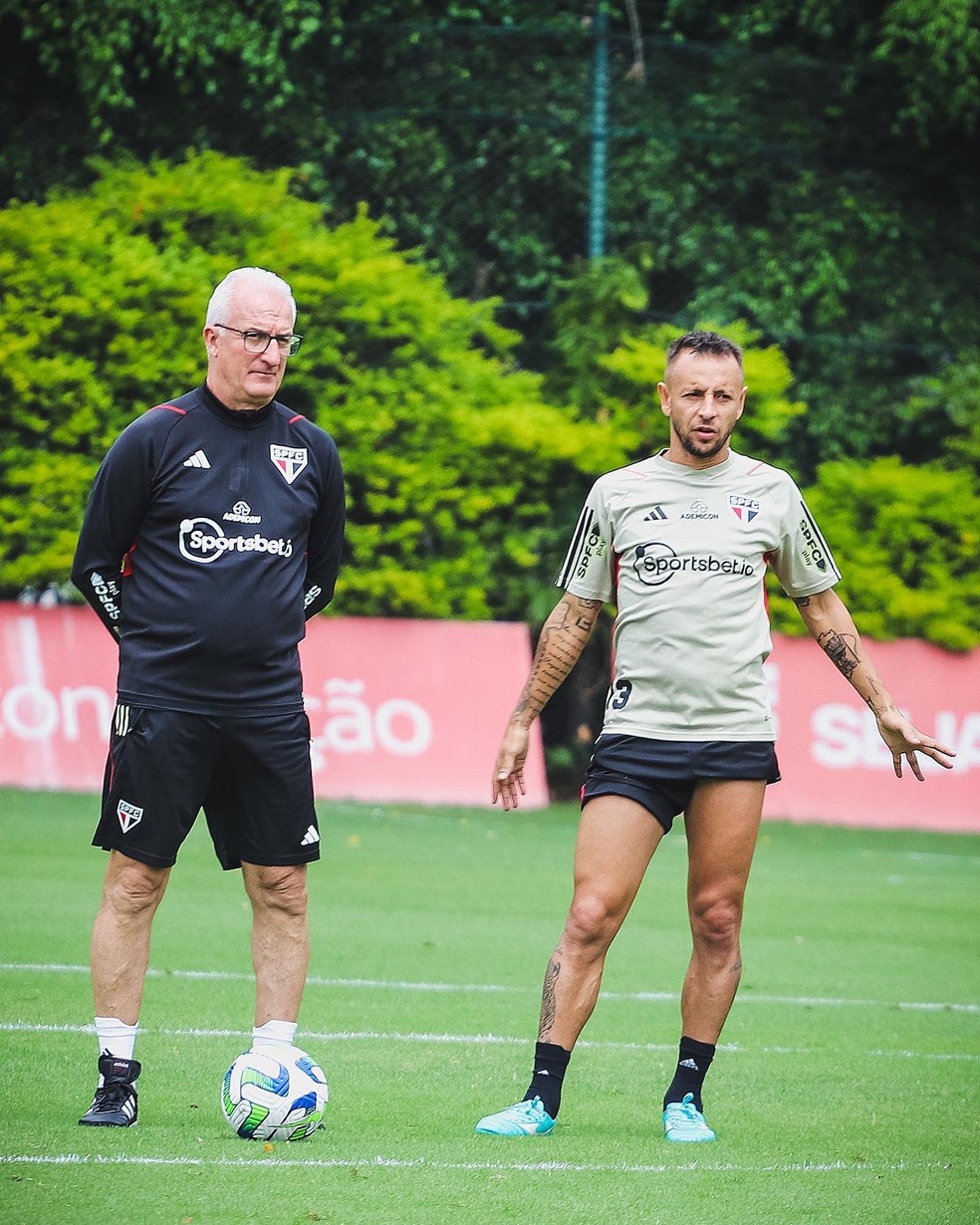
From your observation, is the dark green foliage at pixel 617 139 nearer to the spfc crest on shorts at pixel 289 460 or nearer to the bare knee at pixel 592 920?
the spfc crest on shorts at pixel 289 460

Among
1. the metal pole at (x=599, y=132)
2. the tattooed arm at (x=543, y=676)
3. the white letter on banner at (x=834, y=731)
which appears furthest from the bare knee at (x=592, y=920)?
the metal pole at (x=599, y=132)

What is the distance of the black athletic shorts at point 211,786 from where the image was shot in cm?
535

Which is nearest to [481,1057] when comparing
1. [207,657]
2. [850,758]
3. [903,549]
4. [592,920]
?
[592,920]

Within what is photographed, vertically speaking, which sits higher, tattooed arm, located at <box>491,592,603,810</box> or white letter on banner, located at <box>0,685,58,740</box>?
tattooed arm, located at <box>491,592,603,810</box>

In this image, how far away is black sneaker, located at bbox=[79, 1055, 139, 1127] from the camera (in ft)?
17.2

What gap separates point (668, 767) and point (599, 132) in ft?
54.0

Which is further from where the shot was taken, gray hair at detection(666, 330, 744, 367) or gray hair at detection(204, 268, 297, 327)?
gray hair at detection(666, 330, 744, 367)

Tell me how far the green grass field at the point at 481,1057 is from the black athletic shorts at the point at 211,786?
2.58 ft

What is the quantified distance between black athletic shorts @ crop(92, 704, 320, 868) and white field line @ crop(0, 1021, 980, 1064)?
4.95 ft

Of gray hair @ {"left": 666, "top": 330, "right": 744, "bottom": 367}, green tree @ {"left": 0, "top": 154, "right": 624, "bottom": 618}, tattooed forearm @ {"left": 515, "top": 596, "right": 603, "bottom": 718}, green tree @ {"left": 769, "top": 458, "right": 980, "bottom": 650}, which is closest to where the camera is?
gray hair @ {"left": 666, "top": 330, "right": 744, "bottom": 367}

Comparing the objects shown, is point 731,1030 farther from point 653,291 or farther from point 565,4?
point 565,4

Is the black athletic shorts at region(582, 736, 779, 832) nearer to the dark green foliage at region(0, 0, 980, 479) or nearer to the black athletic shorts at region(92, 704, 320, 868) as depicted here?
the black athletic shorts at region(92, 704, 320, 868)

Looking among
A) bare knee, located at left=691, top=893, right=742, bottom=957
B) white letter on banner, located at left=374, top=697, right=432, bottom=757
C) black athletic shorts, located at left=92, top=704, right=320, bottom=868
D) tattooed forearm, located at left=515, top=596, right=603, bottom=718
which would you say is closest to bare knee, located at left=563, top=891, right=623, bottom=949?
bare knee, located at left=691, top=893, right=742, bottom=957

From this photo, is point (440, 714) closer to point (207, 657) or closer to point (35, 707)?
point (35, 707)
